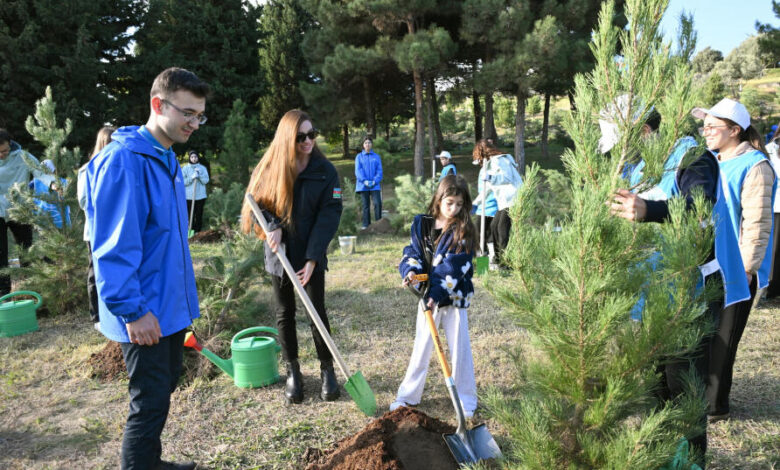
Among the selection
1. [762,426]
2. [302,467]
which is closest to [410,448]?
[302,467]

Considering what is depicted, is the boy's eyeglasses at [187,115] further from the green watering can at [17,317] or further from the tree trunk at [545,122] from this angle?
the tree trunk at [545,122]

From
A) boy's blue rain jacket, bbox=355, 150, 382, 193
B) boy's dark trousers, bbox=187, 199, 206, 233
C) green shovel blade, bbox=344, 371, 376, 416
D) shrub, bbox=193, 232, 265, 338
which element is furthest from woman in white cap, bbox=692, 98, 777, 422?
boy's dark trousers, bbox=187, 199, 206, 233

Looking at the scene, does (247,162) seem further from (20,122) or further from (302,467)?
(302,467)

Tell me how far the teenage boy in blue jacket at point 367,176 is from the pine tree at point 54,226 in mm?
5902

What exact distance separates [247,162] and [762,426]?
1318 cm

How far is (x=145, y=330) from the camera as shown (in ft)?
6.38

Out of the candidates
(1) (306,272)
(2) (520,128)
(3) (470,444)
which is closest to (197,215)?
(1) (306,272)

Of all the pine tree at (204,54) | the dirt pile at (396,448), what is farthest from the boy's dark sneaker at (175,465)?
the pine tree at (204,54)

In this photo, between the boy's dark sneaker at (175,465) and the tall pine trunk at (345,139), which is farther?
the tall pine trunk at (345,139)

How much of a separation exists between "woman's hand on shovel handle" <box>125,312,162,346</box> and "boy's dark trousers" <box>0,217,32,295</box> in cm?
458

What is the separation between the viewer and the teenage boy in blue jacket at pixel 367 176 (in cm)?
1046

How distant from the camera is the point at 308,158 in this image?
3.22 meters

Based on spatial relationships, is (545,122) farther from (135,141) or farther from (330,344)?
(135,141)

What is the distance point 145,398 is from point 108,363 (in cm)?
230
